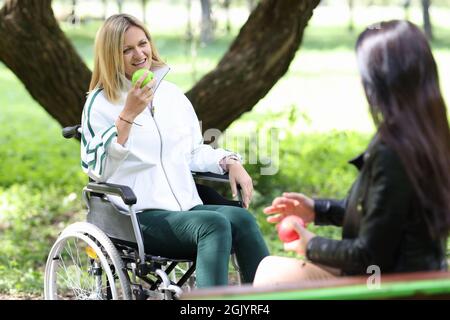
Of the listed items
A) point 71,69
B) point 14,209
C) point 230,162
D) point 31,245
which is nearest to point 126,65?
point 230,162

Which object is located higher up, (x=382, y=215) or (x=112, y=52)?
(x=112, y=52)

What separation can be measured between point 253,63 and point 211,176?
6.53ft

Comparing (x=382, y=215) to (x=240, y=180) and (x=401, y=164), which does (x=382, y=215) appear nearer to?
(x=401, y=164)

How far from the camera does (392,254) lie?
2.63 metres

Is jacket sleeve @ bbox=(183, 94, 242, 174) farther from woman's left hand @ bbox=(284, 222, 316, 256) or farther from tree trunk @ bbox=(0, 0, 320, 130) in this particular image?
tree trunk @ bbox=(0, 0, 320, 130)

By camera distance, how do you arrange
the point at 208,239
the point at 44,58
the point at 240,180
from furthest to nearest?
the point at 44,58
the point at 240,180
the point at 208,239

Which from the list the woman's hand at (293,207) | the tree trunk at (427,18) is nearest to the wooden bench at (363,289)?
the woman's hand at (293,207)

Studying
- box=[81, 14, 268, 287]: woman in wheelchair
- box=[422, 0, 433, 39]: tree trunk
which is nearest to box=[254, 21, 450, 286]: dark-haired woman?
box=[81, 14, 268, 287]: woman in wheelchair

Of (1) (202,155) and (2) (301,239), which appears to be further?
(1) (202,155)

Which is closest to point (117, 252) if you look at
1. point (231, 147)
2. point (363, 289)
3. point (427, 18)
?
point (363, 289)

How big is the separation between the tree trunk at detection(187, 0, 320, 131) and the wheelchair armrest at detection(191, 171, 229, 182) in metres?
1.89

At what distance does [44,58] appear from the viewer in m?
5.62

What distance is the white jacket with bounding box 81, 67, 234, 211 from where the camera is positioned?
364cm

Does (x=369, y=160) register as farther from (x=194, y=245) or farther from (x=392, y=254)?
(x=194, y=245)
